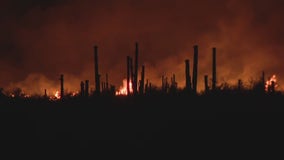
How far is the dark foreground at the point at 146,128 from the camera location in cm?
1495

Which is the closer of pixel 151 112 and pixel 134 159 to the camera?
pixel 134 159

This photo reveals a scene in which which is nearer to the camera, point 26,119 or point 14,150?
point 14,150

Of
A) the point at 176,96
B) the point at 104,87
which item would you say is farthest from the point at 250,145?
the point at 104,87

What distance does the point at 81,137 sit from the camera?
1658 cm

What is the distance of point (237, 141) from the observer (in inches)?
605

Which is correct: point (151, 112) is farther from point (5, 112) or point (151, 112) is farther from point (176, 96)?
point (5, 112)

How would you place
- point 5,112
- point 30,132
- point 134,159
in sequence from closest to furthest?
point 134,159
point 30,132
point 5,112

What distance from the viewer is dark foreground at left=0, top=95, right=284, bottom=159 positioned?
589 inches

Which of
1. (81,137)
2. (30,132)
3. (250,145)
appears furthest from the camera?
(30,132)

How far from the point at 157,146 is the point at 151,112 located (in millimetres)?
4200

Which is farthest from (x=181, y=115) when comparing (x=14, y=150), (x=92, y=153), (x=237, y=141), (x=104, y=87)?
A: (x=104, y=87)

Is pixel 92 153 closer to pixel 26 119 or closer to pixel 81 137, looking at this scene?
pixel 81 137

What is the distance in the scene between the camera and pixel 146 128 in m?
16.9

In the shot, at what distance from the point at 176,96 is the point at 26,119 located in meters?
6.00
